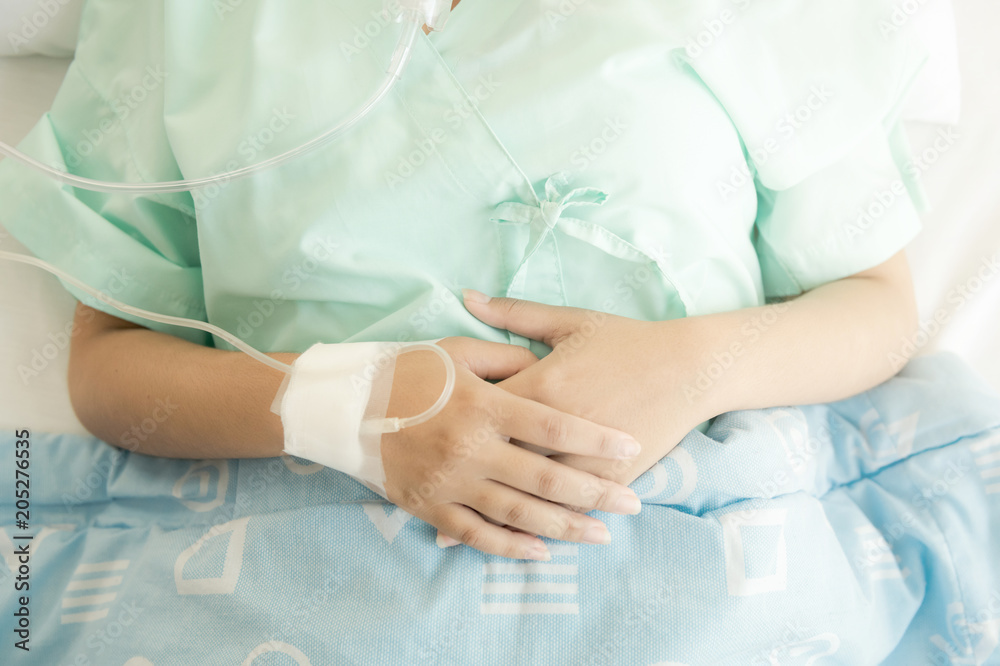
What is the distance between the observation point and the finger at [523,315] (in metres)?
0.72

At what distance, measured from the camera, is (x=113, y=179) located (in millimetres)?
819

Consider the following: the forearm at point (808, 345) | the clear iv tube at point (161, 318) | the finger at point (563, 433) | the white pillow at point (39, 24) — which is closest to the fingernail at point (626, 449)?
the finger at point (563, 433)

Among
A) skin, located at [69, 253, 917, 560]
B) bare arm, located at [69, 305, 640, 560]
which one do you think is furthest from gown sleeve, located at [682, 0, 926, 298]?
bare arm, located at [69, 305, 640, 560]

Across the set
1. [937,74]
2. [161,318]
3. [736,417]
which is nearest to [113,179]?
[161,318]

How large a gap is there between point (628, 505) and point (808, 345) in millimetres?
311

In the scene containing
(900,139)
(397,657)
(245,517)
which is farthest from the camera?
(900,139)

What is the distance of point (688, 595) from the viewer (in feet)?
2.12

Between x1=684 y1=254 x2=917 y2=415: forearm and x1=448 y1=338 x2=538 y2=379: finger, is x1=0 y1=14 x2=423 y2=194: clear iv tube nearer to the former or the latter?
x1=448 y1=338 x2=538 y2=379: finger

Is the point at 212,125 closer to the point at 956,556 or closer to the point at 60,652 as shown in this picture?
the point at 60,652

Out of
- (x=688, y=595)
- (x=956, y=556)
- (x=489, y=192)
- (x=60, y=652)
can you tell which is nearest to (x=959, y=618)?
(x=956, y=556)

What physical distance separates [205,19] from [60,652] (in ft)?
2.33

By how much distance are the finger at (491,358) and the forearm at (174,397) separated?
0.63 ft

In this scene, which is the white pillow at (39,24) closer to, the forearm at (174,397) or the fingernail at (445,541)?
the forearm at (174,397)

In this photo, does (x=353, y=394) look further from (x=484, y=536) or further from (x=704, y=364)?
(x=704, y=364)
